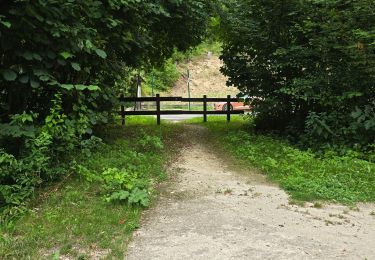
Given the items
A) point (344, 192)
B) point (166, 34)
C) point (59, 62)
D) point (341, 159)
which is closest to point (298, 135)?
point (341, 159)

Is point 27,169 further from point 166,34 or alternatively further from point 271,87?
point 166,34

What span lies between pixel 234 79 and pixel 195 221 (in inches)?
320

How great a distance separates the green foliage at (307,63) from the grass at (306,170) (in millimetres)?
1100

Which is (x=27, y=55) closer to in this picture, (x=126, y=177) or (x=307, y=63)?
(x=126, y=177)

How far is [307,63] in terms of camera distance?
11.4m

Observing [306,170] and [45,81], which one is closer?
[45,81]

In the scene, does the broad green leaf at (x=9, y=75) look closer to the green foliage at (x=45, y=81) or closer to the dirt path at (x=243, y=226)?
the green foliage at (x=45, y=81)

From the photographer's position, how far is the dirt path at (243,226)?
4.69 m

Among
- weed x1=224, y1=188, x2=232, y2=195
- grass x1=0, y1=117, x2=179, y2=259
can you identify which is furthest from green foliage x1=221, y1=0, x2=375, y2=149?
grass x1=0, y1=117, x2=179, y2=259

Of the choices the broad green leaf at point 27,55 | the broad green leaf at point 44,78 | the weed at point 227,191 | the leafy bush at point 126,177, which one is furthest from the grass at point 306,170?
the broad green leaf at point 27,55

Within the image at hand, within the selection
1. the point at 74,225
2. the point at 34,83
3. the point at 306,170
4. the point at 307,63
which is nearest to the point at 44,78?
the point at 34,83

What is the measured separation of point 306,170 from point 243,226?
141 inches

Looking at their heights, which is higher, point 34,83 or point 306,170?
point 34,83

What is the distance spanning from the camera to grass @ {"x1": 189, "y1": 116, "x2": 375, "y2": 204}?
7.14m
